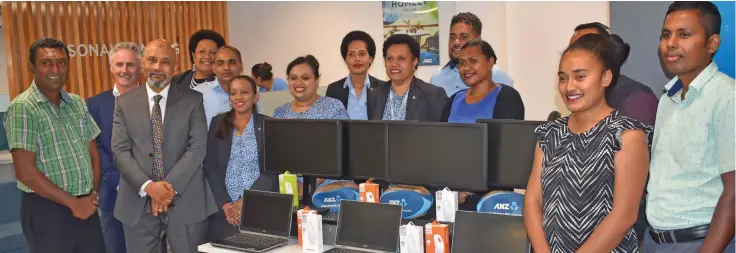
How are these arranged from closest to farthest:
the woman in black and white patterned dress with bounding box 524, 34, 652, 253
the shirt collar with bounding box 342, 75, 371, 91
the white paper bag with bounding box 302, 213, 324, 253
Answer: the woman in black and white patterned dress with bounding box 524, 34, 652, 253 < the white paper bag with bounding box 302, 213, 324, 253 < the shirt collar with bounding box 342, 75, 371, 91

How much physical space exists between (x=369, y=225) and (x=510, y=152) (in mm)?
702

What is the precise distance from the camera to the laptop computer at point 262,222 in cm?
339

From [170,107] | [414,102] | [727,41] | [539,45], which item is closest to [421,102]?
[414,102]

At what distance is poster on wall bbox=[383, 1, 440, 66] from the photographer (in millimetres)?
7332

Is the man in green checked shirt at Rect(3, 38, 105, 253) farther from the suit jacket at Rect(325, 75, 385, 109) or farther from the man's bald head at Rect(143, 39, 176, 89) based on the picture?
the suit jacket at Rect(325, 75, 385, 109)

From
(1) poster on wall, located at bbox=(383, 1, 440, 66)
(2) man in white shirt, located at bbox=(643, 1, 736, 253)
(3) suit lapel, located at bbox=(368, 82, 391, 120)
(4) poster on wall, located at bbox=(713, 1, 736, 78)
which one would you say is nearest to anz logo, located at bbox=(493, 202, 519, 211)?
(2) man in white shirt, located at bbox=(643, 1, 736, 253)

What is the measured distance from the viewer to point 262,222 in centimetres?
355

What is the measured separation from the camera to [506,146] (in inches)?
121

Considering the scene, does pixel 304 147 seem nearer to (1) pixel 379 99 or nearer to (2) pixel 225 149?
(2) pixel 225 149

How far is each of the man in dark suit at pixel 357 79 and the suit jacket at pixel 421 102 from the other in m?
0.28

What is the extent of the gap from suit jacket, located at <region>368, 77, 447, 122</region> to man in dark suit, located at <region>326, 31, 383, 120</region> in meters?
0.28

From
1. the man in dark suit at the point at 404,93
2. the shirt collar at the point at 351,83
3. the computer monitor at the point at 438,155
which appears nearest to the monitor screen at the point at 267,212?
the computer monitor at the point at 438,155

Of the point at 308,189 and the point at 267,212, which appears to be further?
the point at 308,189

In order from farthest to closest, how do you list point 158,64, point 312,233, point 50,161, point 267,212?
point 158,64
point 50,161
point 267,212
point 312,233
